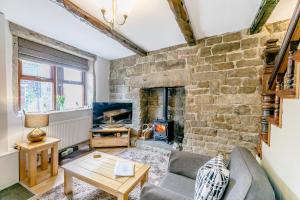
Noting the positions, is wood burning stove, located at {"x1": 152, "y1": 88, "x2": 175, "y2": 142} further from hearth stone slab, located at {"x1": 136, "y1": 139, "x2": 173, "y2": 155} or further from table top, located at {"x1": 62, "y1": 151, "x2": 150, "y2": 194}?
table top, located at {"x1": 62, "y1": 151, "x2": 150, "y2": 194}

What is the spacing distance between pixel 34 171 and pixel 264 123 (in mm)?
2844

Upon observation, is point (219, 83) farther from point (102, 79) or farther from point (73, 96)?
point (73, 96)

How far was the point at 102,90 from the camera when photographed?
13.8 feet

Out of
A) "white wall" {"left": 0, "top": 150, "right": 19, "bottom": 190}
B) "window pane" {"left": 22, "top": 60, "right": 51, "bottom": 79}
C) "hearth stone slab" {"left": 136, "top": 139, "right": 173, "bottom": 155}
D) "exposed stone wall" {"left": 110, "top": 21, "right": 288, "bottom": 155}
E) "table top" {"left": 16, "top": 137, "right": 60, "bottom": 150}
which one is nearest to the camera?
"white wall" {"left": 0, "top": 150, "right": 19, "bottom": 190}

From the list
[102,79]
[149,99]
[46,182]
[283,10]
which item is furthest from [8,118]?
[283,10]

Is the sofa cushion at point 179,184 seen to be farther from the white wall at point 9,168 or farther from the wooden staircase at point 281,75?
the white wall at point 9,168

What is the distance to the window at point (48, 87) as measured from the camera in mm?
2764

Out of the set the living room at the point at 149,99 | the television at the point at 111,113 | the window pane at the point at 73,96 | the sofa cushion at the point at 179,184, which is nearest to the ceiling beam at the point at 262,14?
the living room at the point at 149,99

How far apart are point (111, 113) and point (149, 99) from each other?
105cm

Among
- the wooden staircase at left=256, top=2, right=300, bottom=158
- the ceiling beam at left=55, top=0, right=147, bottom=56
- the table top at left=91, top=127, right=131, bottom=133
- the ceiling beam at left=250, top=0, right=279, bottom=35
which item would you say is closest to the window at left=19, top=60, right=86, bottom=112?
the table top at left=91, top=127, right=131, bottom=133

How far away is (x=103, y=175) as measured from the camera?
1657mm

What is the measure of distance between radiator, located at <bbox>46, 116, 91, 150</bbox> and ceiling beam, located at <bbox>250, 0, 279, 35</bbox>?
144 inches

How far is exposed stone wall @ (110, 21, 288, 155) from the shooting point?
2.42 metres

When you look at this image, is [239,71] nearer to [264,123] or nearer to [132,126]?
[264,123]
